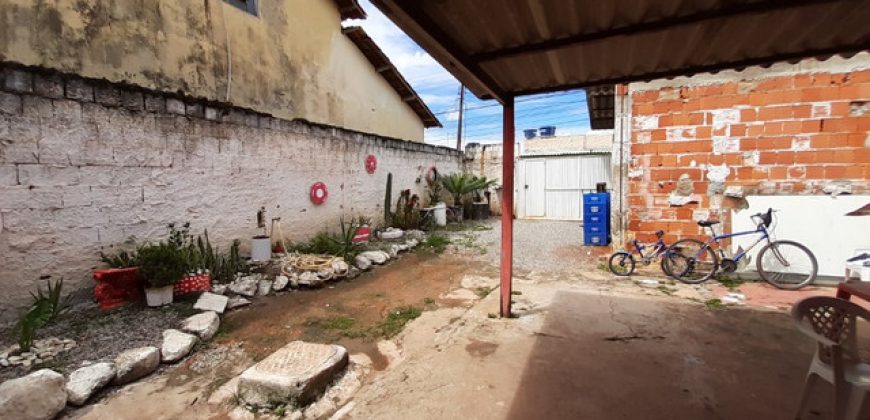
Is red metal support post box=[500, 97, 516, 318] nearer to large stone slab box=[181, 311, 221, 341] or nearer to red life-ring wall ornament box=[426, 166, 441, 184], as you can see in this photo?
large stone slab box=[181, 311, 221, 341]

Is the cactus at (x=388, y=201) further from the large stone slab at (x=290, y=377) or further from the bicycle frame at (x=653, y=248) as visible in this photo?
the large stone slab at (x=290, y=377)

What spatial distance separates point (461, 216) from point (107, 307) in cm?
830

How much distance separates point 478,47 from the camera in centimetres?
243

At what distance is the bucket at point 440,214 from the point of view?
32.5ft

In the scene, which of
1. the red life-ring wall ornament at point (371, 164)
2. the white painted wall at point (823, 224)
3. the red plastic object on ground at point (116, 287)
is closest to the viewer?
the red plastic object on ground at point (116, 287)

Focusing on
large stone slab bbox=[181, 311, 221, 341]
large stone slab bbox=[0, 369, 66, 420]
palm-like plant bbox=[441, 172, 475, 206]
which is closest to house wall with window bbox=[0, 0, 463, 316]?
large stone slab bbox=[181, 311, 221, 341]

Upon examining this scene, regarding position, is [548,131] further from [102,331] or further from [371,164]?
[102,331]

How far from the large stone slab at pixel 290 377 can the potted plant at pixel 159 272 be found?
76.6 inches

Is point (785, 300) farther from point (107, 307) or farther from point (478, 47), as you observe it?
point (107, 307)

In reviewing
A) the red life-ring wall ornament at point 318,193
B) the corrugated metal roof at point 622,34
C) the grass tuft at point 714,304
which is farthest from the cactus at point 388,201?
the grass tuft at point 714,304

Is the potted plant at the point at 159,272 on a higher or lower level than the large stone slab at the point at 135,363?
higher

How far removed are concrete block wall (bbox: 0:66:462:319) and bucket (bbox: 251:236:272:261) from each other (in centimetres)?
24

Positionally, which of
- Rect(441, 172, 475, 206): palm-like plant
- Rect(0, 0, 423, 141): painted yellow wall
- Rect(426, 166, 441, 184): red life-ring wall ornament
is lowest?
Rect(441, 172, 475, 206): palm-like plant

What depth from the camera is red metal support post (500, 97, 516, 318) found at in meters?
3.36
